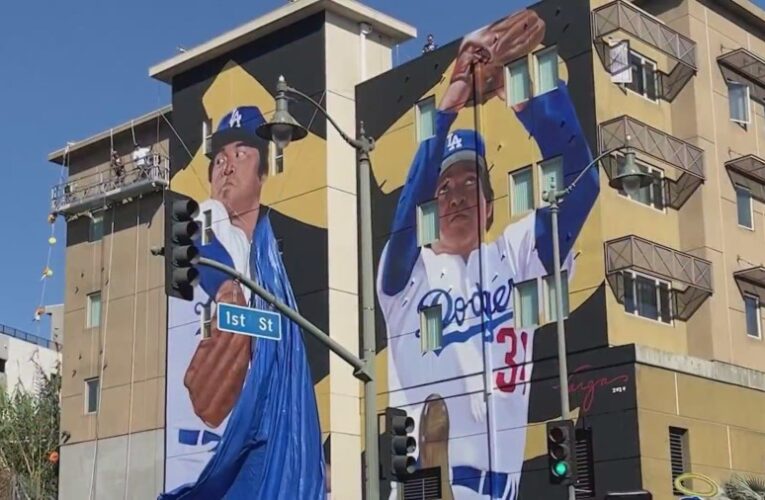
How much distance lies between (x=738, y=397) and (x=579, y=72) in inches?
401

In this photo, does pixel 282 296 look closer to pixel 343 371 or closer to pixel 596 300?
pixel 343 371

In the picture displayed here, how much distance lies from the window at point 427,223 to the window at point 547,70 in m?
4.95

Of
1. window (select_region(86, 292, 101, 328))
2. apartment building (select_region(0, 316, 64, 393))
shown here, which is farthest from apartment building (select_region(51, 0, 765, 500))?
apartment building (select_region(0, 316, 64, 393))

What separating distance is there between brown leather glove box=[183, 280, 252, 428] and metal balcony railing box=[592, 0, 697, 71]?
1528 cm

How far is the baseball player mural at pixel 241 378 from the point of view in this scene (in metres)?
43.1

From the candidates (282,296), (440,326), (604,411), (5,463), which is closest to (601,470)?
(604,411)

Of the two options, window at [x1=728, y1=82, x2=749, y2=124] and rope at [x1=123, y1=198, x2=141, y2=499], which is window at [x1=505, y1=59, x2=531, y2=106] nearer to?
window at [x1=728, y1=82, x2=749, y2=124]

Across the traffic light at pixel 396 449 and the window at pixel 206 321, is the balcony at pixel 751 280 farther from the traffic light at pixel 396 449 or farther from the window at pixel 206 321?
the traffic light at pixel 396 449

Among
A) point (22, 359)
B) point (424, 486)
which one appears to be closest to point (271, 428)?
point (424, 486)

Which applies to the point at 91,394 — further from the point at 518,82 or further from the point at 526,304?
the point at 518,82

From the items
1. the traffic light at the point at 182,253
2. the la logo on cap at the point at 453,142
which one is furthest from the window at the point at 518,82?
the traffic light at the point at 182,253

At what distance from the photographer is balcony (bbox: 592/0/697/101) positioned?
38438 millimetres

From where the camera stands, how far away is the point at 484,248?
131ft

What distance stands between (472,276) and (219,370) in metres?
10.3
